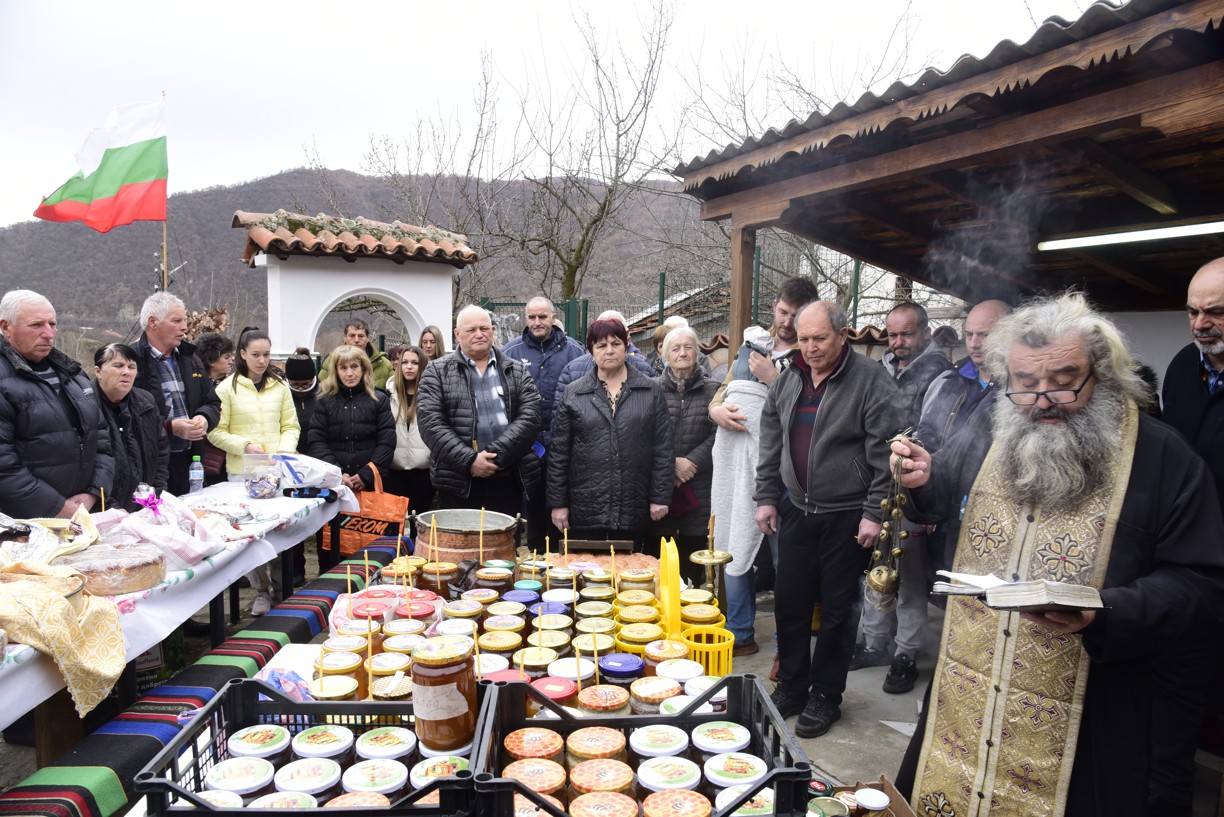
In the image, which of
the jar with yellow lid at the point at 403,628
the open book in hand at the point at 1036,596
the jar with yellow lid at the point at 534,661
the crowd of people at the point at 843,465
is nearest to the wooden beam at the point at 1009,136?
the crowd of people at the point at 843,465

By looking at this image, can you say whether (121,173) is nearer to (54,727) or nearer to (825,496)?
(54,727)

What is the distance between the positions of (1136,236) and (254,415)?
600 centimetres

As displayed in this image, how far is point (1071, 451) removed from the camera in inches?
83.1

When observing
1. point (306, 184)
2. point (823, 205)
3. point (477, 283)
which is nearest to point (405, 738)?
point (823, 205)

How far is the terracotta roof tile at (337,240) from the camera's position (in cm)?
830

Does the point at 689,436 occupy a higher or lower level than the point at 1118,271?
lower

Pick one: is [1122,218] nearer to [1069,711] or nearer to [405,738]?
[1069,711]

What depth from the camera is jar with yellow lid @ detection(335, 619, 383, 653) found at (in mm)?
2344

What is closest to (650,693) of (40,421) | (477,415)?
(477,415)

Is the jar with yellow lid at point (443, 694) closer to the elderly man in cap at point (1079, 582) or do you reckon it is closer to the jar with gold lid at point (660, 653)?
the jar with gold lid at point (660, 653)

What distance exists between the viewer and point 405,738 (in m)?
1.69

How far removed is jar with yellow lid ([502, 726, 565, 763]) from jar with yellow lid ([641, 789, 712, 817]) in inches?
9.3

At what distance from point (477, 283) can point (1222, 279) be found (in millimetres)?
13744

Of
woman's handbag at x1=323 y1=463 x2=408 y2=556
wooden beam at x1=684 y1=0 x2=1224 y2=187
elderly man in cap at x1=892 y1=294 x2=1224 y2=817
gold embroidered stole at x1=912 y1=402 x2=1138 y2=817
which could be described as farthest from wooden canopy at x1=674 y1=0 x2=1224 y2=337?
woman's handbag at x1=323 y1=463 x2=408 y2=556
